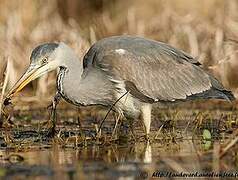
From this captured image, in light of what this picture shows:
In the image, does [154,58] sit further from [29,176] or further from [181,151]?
[29,176]

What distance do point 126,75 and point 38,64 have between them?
0.98 m

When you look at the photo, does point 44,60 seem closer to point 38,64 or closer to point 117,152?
point 38,64

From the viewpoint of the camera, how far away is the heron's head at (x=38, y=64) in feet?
25.1

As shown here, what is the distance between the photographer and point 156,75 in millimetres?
8492

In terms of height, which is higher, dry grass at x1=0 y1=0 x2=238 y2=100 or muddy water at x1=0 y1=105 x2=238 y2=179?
dry grass at x1=0 y1=0 x2=238 y2=100

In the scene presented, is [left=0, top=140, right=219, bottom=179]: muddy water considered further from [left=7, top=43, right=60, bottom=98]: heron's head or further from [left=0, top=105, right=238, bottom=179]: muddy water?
[left=7, top=43, right=60, bottom=98]: heron's head

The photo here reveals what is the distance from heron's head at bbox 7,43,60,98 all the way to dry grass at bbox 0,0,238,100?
3.68 m

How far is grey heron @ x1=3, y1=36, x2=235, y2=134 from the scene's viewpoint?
7.86 m

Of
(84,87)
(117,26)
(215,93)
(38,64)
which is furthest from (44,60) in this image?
(117,26)

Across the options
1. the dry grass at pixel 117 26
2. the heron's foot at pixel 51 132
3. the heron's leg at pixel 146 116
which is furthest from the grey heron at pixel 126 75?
the dry grass at pixel 117 26

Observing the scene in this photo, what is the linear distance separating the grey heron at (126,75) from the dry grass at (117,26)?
2.65m

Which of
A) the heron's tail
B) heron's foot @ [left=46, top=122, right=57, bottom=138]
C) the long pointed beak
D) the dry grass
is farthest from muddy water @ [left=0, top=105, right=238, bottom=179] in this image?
the dry grass

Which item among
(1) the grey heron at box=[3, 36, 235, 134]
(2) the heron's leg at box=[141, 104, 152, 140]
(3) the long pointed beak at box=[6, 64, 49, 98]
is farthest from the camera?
(2) the heron's leg at box=[141, 104, 152, 140]

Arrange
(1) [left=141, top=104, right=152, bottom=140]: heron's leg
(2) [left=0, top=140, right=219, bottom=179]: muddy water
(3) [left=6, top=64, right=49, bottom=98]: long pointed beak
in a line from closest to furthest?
(2) [left=0, top=140, right=219, bottom=179]: muddy water, (3) [left=6, top=64, right=49, bottom=98]: long pointed beak, (1) [left=141, top=104, right=152, bottom=140]: heron's leg
